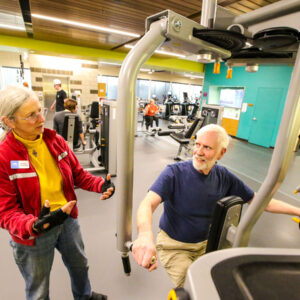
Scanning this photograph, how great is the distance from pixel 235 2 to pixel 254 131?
223 inches

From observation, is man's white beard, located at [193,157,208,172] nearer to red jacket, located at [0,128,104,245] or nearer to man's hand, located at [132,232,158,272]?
man's hand, located at [132,232,158,272]

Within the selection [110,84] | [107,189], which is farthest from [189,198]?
[110,84]

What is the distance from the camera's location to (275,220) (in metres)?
3.03

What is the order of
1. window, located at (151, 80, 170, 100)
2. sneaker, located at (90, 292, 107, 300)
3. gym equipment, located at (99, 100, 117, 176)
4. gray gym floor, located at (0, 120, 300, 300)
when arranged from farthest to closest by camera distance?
window, located at (151, 80, 170, 100) < gym equipment, located at (99, 100, 117, 176) < gray gym floor, located at (0, 120, 300, 300) < sneaker, located at (90, 292, 107, 300)

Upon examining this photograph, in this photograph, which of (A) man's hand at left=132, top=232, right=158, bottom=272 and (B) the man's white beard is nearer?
(A) man's hand at left=132, top=232, right=158, bottom=272

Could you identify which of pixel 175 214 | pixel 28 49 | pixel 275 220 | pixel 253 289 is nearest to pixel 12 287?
pixel 175 214

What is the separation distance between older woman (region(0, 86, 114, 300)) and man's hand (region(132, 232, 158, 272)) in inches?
20.0

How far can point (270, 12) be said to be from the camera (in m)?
0.74

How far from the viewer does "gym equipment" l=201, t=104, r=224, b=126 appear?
4.92 meters

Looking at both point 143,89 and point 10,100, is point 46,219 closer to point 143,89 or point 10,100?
point 10,100

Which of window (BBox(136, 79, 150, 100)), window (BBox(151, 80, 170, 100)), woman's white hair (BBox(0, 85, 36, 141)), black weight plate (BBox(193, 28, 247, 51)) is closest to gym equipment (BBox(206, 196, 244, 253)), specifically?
black weight plate (BBox(193, 28, 247, 51))

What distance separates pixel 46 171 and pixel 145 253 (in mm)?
797

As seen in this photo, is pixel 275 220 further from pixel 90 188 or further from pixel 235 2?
pixel 235 2

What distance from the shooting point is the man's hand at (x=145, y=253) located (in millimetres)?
706
